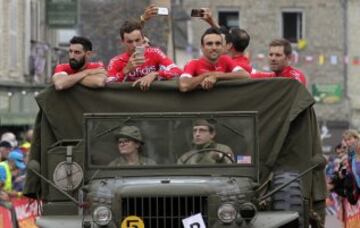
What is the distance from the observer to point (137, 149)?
12875 millimetres

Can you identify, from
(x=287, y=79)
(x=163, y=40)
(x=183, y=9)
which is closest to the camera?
(x=287, y=79)

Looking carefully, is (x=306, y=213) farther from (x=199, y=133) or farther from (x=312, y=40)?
(x=312, y=40)

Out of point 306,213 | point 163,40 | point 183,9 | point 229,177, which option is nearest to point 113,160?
point 229,177

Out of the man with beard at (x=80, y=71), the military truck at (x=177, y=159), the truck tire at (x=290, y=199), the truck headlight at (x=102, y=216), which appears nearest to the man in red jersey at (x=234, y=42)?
the military truck at (x=177, y=159)

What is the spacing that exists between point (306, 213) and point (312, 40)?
5241 cm

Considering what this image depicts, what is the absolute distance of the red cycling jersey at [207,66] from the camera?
1354 centimetres

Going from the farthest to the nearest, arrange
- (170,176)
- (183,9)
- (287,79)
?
(183,9), (287,79), (170,176)

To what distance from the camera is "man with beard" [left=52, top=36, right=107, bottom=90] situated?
1366cm

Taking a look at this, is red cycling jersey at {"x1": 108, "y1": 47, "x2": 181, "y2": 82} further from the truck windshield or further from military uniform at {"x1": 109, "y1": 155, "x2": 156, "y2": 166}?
military uniform at {"x1": 109, "y1": 155, "x2": 156, "y2": 166}

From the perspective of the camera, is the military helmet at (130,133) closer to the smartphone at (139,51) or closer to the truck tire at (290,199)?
the smartphone at (139,51)

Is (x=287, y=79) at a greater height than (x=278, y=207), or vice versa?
(x=287, y=79)

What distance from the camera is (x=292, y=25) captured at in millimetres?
65750

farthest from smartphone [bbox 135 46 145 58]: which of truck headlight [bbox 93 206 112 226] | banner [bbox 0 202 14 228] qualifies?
banner [bbox 0 202 14 228]

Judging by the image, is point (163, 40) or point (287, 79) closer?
point (287, 79)
